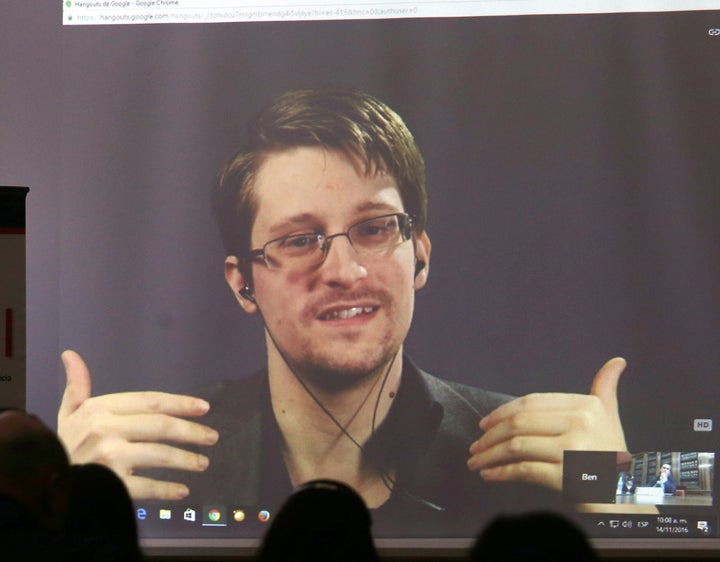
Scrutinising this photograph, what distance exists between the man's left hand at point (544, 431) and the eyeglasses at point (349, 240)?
2.46 ft

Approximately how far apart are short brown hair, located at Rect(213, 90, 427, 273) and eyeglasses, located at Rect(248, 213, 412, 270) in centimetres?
7

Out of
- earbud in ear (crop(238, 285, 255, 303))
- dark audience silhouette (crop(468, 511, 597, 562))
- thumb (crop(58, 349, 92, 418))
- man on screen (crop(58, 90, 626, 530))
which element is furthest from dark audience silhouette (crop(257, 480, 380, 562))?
thumb (crop(58, 349, 92, 418))

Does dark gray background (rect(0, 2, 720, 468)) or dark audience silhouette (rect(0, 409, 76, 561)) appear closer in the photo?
dark audience silhouette (rect(0, 409, 76, 561))

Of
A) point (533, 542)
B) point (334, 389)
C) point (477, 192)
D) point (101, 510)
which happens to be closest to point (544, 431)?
point (334, 389)

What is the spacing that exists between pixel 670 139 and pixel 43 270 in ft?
8.15

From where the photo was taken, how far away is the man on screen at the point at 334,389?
370 centimetres


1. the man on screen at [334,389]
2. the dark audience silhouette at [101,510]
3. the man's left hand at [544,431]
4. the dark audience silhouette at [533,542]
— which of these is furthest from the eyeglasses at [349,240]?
the dark audience silhouette at [533,542]

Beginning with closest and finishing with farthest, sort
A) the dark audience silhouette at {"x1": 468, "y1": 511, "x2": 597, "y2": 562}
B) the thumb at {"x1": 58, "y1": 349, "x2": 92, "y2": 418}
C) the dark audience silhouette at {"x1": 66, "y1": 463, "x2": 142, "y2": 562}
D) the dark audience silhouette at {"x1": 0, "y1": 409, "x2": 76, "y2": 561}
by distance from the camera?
the dark audience silhouette at {"x1": 468, "y1": 511, "x2": 597, "y2": 562}
the dark audience silhouette at {"x1": 0, "y1": 409, "x2": 76, "y2": 561}
the dark audience silhouette at {"x1": 66, "y1": 463, "x2": 142, "y2": 562}
the thumb at {"x1": 58, "y1": 349, "x2": 92, "y2": 418}

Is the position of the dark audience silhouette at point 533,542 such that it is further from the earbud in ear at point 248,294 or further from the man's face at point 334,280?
the earbud in ear at point 248,294

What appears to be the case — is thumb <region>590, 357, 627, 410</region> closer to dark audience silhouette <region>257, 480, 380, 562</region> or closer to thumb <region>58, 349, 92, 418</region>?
thumb <region>58, 349, 92, 418</region>

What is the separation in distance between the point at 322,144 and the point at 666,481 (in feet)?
5.74

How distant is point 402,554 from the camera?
3.71 meters

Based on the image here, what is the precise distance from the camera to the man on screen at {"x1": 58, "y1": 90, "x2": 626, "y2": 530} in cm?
370

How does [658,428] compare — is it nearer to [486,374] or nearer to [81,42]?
[486,374]
